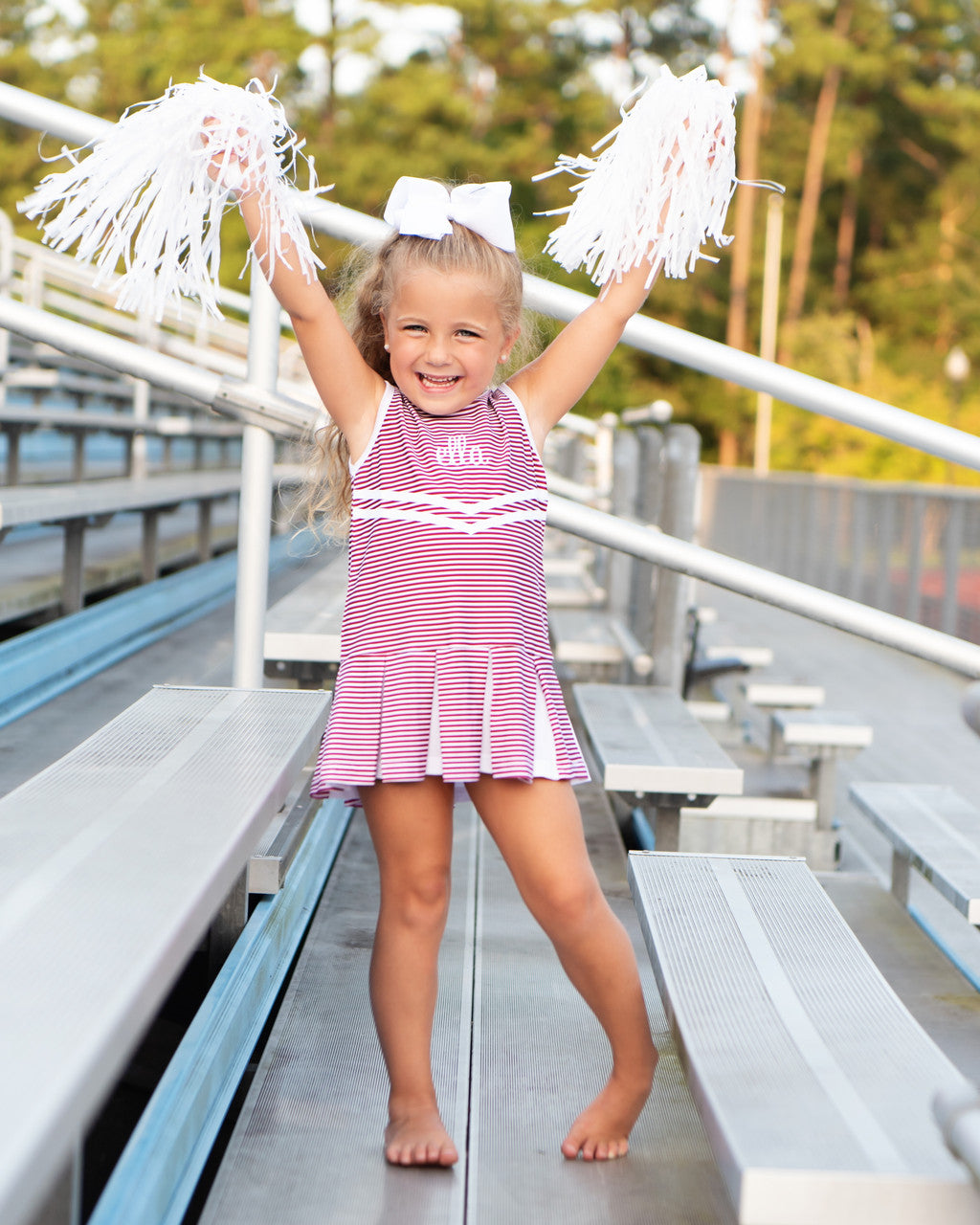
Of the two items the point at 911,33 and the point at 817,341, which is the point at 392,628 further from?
the point at 911,33

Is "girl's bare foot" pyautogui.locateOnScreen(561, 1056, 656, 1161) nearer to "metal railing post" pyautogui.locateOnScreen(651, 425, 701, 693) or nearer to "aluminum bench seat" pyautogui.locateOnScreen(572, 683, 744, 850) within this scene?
"aluminum bench seat" pyautogui.locateOnScreen(572, 683, 744, 850)

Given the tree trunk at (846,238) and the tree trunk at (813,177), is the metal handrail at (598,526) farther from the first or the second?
the tree trunk at (846,238)

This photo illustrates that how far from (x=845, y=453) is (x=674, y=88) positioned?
22.7 m

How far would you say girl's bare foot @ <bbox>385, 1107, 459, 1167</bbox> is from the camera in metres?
1.57

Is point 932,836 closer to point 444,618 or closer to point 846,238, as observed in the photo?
point 444,618

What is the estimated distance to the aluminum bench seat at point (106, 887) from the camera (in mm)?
872

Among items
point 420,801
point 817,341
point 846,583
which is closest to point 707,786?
point 420,801

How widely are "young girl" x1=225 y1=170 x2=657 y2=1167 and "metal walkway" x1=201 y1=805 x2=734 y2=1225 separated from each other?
2.1 inches

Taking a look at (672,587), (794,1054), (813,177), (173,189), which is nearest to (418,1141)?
(794,1054)

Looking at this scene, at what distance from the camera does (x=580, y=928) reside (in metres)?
1.63

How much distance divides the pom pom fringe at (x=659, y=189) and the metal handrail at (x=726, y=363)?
0.16 m

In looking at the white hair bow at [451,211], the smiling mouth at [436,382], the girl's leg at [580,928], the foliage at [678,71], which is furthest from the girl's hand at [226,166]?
the foliage at [678,71]

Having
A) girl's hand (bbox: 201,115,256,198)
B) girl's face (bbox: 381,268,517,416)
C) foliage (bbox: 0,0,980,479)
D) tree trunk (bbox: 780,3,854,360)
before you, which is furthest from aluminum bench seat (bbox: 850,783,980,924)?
tree trunk (bbox: 780,3,854,360)

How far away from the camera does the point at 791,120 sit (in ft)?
98.5
